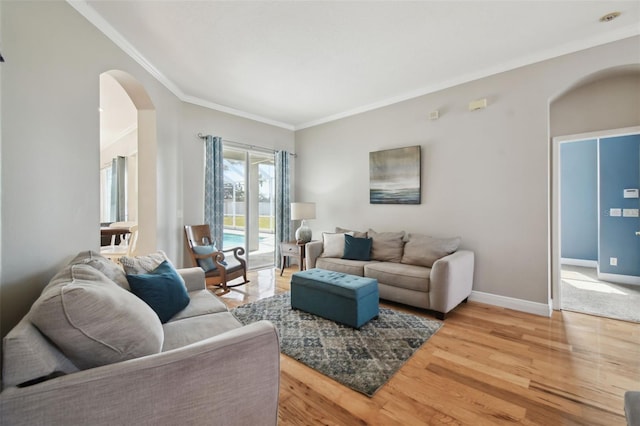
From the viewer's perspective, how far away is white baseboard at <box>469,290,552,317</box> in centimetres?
306

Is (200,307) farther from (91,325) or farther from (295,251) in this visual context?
(295,251)

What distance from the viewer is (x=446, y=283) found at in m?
2.91

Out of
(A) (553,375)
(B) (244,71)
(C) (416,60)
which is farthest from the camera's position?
(B) (244,71)

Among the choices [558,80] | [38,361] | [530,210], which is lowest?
[38,361]

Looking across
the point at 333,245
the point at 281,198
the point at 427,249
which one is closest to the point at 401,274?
the point at 427,249

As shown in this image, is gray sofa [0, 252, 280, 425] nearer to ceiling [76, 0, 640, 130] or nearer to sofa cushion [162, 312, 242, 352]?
sofa cushion [162, 312, 242, 352]

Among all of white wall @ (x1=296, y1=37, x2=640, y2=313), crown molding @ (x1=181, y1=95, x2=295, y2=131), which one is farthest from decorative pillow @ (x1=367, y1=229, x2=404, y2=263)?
crown molding @ (x1=181, y1=95, x2=295, y2=131)

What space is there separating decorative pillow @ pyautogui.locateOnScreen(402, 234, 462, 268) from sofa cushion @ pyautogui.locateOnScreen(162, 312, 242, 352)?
2.40 meters

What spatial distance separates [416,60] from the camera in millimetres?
3176

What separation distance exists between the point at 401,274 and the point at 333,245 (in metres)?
1.25

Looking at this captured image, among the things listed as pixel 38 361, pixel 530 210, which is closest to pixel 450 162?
pixel 530 210

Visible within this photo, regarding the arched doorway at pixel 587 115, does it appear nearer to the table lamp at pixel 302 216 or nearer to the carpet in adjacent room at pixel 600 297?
the carpet in adjacent room at pixel 600 297

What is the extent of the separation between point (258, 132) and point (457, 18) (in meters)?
3.67

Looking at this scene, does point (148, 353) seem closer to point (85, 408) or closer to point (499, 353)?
point (85, 408)
